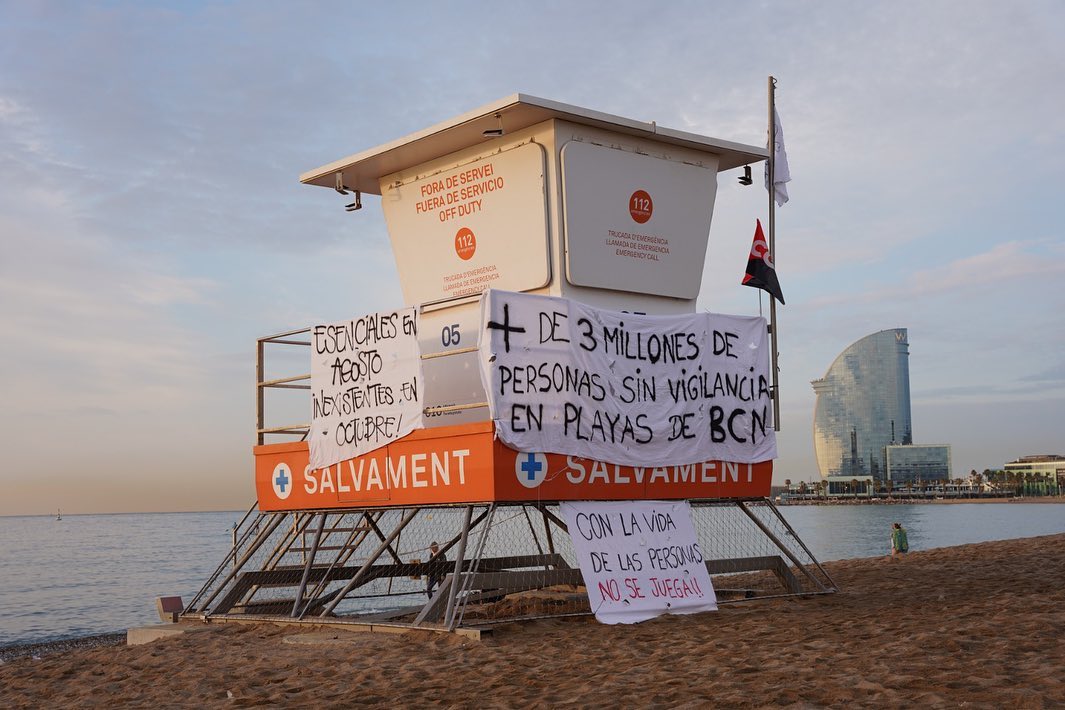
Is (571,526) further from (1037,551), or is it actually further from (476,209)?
(1037,551)

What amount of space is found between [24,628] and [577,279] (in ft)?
84.9

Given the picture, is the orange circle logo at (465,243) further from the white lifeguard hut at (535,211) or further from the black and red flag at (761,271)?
the black and red flag at (761,271)

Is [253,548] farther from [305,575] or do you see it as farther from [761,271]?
[761,271]

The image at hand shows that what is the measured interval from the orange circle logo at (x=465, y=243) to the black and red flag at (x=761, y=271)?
3.92 metres

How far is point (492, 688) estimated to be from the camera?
8625 millimetres

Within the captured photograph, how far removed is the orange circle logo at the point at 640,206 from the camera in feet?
45.2

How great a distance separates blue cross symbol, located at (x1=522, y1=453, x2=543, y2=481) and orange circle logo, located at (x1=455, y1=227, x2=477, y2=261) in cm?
324

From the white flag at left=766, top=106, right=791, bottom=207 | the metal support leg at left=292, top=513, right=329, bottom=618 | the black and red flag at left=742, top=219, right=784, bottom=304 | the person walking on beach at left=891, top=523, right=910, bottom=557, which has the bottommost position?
the person walking on beach at left=891, top=523, right=910, bottom=557

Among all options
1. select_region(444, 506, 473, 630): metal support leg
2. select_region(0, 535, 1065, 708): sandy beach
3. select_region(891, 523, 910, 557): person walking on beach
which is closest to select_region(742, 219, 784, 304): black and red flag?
select_region(0, 535, 1065, 708): sandy beach

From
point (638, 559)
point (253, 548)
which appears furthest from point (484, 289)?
point (253, 548)

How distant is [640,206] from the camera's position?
45.5ft

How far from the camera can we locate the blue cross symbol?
12.0 metres

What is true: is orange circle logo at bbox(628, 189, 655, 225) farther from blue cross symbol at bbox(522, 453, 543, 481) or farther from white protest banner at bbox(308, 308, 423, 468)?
blue cross symbol at bbox(522, 453, 543, 481)

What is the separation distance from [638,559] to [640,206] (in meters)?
4.49
